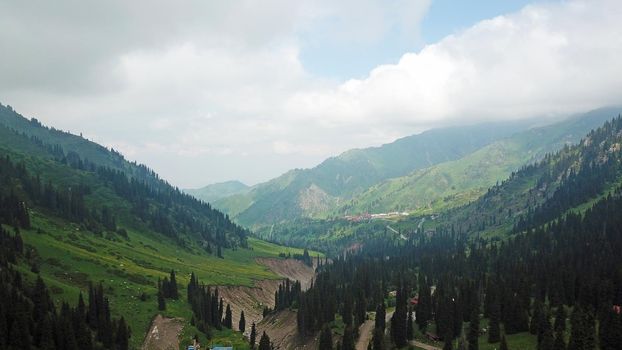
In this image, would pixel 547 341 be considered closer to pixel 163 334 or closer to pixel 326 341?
pixel 326 341

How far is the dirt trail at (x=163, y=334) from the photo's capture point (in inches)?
6230

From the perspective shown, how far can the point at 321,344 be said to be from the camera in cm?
15700

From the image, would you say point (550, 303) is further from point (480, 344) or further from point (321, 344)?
point (321, 344)

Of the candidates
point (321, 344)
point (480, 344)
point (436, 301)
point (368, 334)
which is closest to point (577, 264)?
point (436, 301)

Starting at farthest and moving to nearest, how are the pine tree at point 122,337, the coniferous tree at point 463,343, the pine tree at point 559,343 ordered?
the pine tree at point 122,337 → the coniferous tree at point 463,343 → the pine tree at point 559,343

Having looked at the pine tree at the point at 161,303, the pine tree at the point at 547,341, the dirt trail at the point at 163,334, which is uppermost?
the pine tree at the point at 547,341

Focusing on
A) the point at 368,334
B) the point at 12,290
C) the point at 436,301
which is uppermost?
the point at 12,290

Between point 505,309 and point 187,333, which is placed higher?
point 505,309

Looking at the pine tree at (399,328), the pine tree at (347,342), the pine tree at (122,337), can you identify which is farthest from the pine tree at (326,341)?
the pine tree at (122,337)

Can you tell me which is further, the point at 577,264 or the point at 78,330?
the point at 577,264

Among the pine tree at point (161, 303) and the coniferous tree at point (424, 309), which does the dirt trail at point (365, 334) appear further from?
the pine tree at point (161, 303)

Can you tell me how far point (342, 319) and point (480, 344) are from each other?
194ft

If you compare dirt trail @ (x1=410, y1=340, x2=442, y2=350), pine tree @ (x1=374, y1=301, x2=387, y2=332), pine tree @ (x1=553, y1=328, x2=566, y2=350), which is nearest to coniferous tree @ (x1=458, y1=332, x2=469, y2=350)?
dirt trail @ (x1=410, y1=340, x2=442, y2=350)

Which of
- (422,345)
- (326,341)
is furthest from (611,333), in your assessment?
(326,341)
